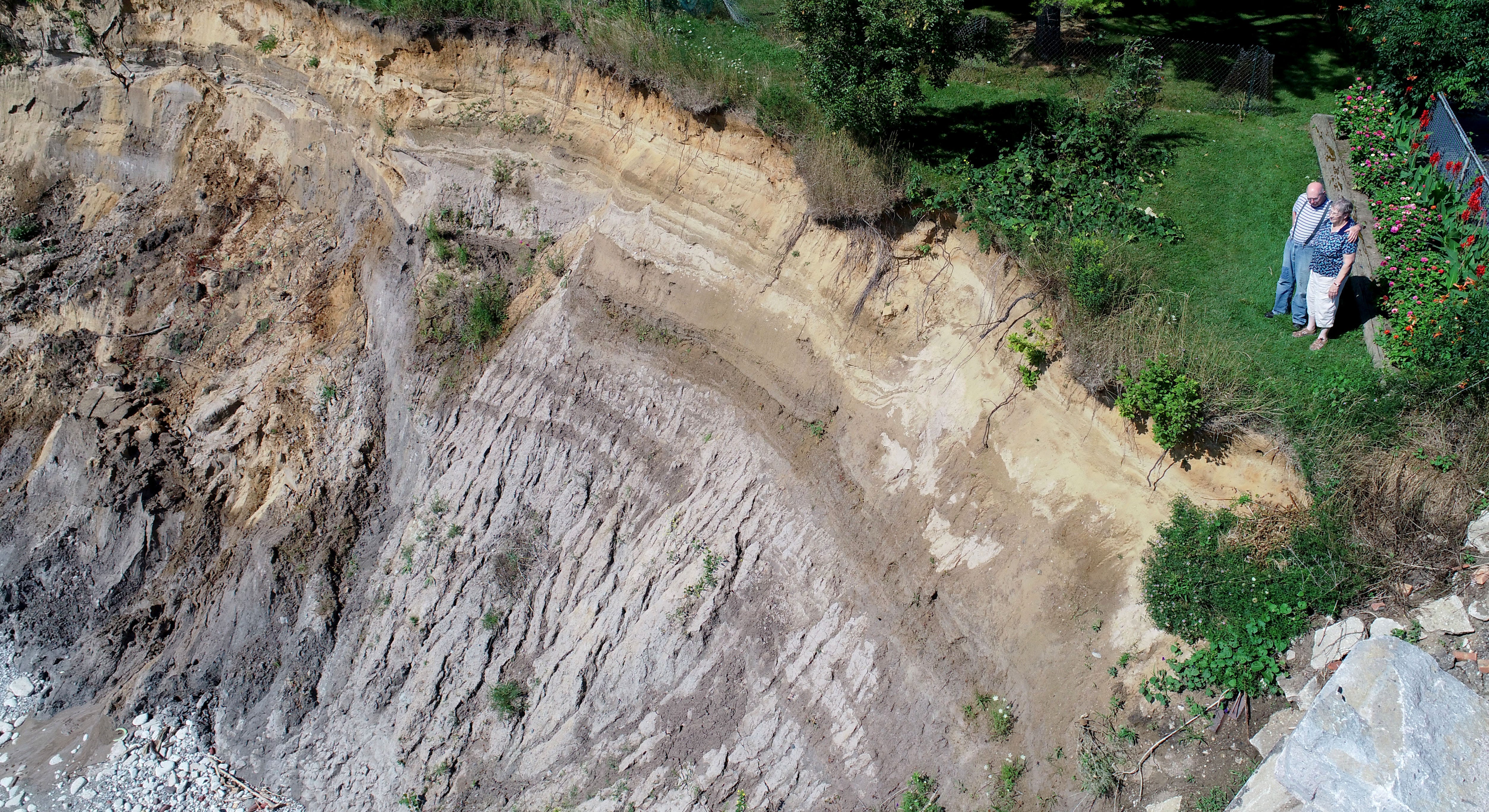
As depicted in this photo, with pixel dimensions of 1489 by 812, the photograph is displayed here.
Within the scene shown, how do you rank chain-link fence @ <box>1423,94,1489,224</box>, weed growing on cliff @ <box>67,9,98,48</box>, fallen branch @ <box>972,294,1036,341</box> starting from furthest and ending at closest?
weed growing on cliff @ <box>67,9,98,48</box>, fallen branch @ <box>972,294,1036,341</box>, chain-link fence @ <box>1423,94,1489,224</box>

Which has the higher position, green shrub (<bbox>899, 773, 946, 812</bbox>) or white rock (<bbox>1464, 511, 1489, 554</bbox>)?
white rock (<bbox>1464, 511, 1489, 554</bbox>)

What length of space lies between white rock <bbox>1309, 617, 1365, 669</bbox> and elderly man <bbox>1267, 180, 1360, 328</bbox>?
303cm

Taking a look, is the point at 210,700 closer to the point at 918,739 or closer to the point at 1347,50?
the point at 918,739

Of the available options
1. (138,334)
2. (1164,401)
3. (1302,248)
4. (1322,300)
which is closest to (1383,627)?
(1164,401)

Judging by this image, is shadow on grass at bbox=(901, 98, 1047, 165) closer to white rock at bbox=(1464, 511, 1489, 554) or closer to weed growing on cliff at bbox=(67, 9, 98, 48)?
white rock at bbox=(1464, 511, 1489, 554)

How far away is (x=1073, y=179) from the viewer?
983 cm

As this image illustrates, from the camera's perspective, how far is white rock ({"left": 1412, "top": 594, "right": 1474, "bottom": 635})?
20.3ft

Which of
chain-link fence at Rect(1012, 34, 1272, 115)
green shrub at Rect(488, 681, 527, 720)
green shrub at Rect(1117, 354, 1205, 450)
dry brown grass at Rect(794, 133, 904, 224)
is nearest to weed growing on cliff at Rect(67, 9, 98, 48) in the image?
dry brown grass at Rect(794, 133, 904, 224)

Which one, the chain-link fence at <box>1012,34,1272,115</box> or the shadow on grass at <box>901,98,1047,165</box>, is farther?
the chain-link fence at <box>1012,34,1272,115</box>

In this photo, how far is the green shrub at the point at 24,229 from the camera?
51.5ft

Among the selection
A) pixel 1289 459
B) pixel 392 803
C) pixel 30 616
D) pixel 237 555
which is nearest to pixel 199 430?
pixel 237 555

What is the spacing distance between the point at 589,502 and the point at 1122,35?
10.1m

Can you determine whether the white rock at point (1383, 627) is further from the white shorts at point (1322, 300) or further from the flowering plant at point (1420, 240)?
the white shorts at point (1322, 300)

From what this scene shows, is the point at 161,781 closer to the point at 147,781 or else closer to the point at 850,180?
the point at 147,781
